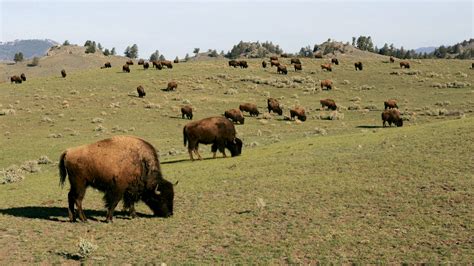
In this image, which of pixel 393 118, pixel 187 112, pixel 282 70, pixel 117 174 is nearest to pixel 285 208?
pixel 117 174

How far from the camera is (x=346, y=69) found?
71.0 metres

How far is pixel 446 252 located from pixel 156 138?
26.5 metres

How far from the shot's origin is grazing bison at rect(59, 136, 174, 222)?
11.9m

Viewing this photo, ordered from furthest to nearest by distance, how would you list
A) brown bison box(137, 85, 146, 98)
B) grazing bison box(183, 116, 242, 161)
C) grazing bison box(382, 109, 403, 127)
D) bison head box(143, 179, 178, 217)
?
1. brown bison box(137, 85, 146, 98)
2. grazing bison box(382, 109, 403, 127)
3. grazing bison box(183, 116, 242, 161)
4. bison head box(143, 179, 178, 217)

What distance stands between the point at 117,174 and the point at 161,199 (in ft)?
4.25

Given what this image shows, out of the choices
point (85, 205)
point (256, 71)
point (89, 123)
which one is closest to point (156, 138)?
point (89, 123)

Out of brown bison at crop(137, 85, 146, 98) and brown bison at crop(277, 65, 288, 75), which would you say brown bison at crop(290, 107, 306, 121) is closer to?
brown bison at crop(137, 85, 146, 98)

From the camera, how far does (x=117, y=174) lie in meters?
12.0

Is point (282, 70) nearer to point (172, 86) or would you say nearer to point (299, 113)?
point (172, 86)

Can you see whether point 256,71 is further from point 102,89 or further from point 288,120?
point 288,120

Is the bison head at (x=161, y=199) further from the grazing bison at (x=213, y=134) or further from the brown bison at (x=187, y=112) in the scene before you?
the brown bison at (x=187, y=112)

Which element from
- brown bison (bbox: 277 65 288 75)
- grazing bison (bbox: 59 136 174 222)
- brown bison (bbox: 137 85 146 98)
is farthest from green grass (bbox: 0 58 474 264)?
brown bison (bbox: 277 65 288 75)

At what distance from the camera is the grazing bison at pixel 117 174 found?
1185 centimetres

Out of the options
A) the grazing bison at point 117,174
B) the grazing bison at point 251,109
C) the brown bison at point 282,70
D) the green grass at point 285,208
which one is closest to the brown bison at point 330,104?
the grazing bison at point 251,109
